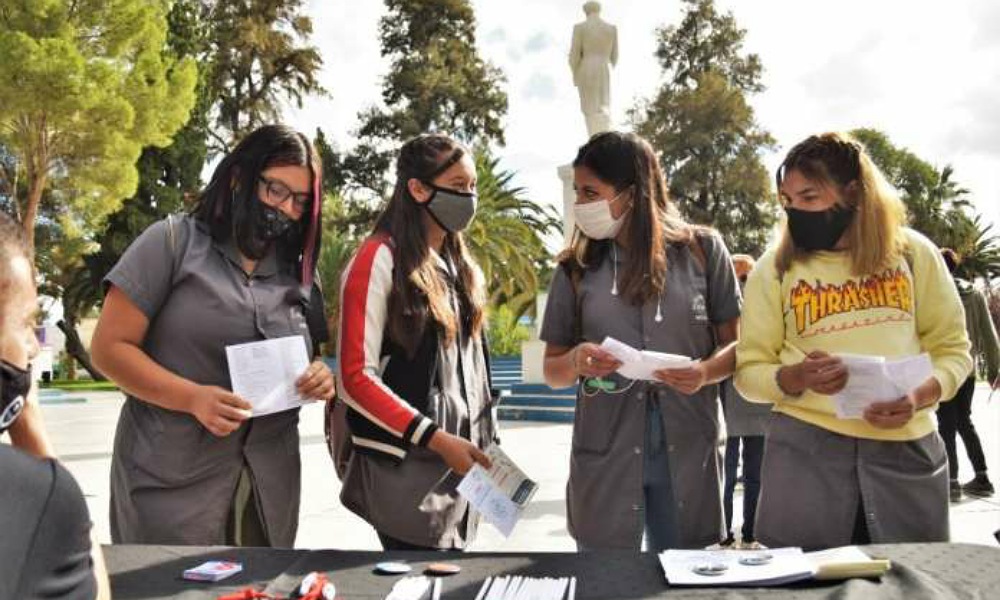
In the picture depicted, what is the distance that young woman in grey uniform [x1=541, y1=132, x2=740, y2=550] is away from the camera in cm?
211

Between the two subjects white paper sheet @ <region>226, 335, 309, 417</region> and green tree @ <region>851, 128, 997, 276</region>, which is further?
green tree @ <region>851, 128, 997, 276</region>

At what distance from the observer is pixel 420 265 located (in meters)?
2.21

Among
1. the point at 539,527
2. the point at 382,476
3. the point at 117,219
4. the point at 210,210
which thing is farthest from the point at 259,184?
the point at 117,219

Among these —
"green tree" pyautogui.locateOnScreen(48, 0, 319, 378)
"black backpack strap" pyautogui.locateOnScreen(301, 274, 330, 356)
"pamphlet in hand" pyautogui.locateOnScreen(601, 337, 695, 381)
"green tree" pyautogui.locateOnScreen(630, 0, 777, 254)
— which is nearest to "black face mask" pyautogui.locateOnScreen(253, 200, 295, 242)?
"black backpack strap" pyautogui.locateOnScreen(301, 274, 330, 356)

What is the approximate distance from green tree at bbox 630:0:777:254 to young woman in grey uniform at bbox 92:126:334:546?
3094 centimetres

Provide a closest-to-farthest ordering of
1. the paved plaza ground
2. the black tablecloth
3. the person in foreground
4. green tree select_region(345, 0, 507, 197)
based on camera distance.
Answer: the person in foreground, the black tablecloth, the paved plaza ground, green tree select_region(345, 0, 507, 197)

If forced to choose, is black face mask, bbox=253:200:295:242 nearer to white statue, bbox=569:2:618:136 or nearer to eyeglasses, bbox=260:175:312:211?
eyeglasses, bbox=260:175:312:211

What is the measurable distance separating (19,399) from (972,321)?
6142 mm

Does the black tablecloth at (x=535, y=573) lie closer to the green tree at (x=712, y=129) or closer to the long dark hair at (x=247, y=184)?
the long dark hair at (x=247, y=184)

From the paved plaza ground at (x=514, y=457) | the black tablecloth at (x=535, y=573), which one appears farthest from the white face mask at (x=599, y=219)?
the paved plaza ground at (x=514, y=457)

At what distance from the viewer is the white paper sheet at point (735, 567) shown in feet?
4.85

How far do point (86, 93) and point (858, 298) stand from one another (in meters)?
17.7

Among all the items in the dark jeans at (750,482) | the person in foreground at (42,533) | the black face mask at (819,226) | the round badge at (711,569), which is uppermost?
the black face mask at (819,226)

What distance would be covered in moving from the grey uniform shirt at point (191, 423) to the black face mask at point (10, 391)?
805 millimetres
